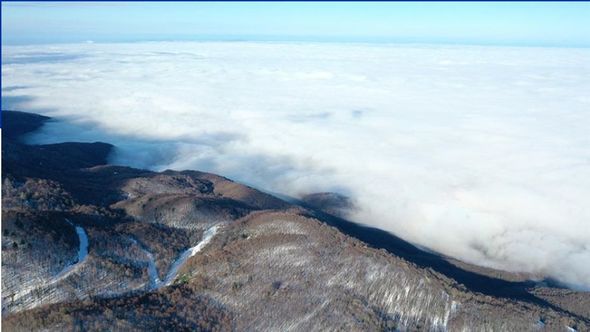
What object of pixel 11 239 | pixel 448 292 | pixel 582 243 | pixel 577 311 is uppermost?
pixel 11 239

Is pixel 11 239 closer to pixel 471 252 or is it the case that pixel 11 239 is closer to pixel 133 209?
pixel 133 209

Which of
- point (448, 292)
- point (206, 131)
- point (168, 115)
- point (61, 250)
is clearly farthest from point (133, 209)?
point (168, 115)

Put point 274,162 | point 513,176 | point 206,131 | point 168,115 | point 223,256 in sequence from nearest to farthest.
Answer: point 223,256 → point 513,176 → point 274,162 → point 206,131 → point 168,115

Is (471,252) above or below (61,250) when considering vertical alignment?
below

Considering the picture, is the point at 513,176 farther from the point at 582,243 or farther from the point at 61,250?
the point at 61,250

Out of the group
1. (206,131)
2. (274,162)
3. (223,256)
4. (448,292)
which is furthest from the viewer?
(206,131)

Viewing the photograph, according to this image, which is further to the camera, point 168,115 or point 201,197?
point 168,115
